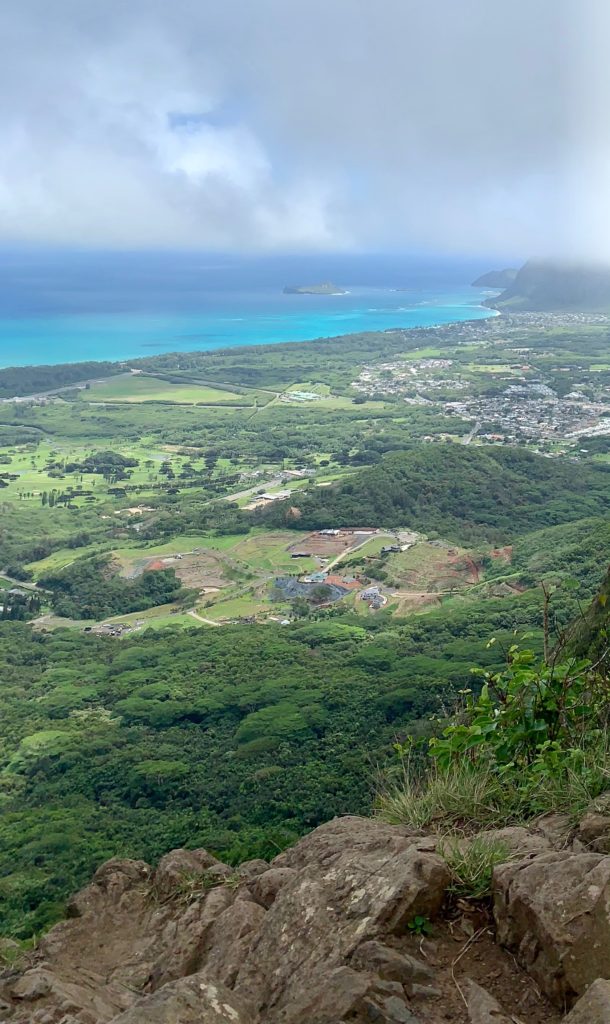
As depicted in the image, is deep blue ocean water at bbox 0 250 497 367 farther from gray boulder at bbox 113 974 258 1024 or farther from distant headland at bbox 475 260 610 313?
gray boulder at bbox 113 974 258 1024

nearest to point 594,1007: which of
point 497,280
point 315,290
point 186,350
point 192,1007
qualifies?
point 192,1007

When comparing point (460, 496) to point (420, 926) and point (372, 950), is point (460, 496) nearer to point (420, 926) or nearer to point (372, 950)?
point (420, 926)

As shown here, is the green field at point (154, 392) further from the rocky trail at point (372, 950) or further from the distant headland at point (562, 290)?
the rocky trail at point (372, 950)

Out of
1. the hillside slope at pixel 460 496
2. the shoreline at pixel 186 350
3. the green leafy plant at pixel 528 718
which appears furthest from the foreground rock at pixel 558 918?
the shoreline at pixel 186 350

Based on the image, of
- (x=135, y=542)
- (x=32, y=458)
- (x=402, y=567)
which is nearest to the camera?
(x=402, y=567)

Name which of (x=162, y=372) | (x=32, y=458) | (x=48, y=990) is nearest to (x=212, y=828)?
(x=48, y=990)

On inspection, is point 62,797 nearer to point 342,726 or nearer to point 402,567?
point 342,726

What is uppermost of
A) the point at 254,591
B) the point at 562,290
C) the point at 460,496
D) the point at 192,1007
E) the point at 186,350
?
the point at 562,290

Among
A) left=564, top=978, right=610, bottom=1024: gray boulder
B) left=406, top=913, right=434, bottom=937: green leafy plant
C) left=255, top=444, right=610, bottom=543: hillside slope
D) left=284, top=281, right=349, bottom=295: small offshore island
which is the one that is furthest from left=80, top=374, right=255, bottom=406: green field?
left=284, top=281, right=349, bottom=295: small offshore island
